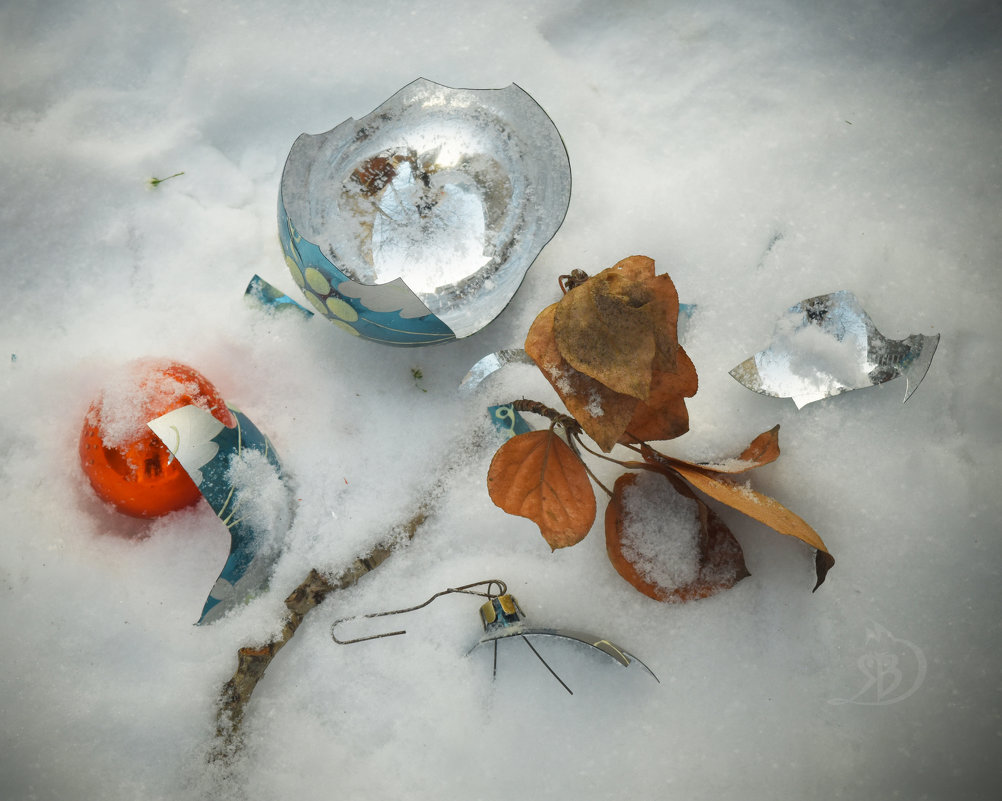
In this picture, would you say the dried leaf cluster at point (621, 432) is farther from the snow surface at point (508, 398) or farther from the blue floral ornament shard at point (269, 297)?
the blue floral ornament shard at point (269, 297)

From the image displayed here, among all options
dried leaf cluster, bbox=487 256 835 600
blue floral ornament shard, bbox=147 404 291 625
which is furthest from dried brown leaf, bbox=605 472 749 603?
blue floral ornament shard, bbox=147 404 291 625

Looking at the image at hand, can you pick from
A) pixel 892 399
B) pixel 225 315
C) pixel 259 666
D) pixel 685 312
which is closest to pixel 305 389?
pixel 225 315

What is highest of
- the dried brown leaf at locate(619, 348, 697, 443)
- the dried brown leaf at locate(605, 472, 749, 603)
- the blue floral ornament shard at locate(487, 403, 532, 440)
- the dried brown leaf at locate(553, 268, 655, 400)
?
the dried brown leaf at locate(553, 268, 655, 400)

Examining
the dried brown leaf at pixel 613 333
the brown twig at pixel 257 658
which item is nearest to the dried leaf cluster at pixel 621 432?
the dried brown leaf at pixel 613 333

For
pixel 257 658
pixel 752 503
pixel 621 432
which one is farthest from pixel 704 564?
pixel 257 658

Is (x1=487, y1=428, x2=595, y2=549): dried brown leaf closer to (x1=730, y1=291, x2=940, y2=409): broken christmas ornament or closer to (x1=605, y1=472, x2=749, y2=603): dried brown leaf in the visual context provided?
(x1=605, y1=472, x2=749, y2=603): dried brown leaf

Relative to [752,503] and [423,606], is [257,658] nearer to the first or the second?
[423,606]

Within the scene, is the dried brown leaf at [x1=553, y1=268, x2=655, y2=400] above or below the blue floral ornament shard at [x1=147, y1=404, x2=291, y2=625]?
above
